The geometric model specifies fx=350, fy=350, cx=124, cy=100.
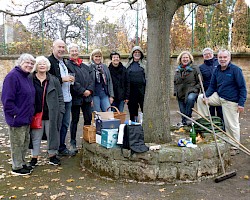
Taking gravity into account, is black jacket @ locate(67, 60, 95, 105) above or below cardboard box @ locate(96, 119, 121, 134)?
above

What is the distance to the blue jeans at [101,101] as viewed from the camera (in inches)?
260

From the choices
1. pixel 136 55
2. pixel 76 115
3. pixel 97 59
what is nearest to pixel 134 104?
pixel 136 55

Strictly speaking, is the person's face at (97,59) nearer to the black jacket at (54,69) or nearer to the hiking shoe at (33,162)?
the black jacket at (54,69)

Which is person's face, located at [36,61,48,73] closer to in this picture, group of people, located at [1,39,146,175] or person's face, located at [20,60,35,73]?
group of people, located at [1,39,146,175]

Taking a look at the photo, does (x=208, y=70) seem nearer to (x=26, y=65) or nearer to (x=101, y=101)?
(x=101, y=101)

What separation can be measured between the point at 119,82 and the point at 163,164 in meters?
2.55

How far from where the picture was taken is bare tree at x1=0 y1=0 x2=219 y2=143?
5520 millimetres

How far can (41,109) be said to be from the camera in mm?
5363

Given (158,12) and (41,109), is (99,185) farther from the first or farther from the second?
(158,12)

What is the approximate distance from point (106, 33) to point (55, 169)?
11.2 meters

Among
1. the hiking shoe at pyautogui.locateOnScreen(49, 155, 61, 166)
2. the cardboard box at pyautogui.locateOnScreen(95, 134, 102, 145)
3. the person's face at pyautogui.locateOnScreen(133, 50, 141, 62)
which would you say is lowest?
the hiking shoe at pyautogui.locateOnScreen(49, 155, 61, 166)

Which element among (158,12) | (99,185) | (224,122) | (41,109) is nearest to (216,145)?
(224,122)

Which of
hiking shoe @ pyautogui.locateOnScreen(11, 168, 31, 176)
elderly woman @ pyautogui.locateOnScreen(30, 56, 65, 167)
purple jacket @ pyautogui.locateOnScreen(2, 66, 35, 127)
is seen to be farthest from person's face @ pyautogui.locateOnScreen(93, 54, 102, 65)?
hiking shoe @ pyautogui.locateOnScreen(11, 168, 31, 176)

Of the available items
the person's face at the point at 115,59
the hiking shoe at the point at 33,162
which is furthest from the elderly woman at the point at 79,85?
the hiking shoe at the point at 33,162
